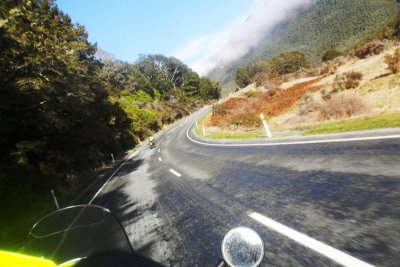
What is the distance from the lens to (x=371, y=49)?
786 inches

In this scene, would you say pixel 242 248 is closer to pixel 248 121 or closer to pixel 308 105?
pixel 308 105

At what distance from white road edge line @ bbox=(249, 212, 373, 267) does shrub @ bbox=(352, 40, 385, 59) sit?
22727 mm

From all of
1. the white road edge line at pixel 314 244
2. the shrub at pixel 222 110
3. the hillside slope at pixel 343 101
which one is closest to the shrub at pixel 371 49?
the hillside slope at pixel 343 101

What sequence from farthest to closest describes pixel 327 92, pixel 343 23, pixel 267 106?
pixel 343 23, pixel 267 106, pixel 327 92

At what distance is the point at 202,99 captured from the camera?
8300 centimetres

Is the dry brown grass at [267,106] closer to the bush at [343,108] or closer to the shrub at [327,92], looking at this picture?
the shrub at [327,92]

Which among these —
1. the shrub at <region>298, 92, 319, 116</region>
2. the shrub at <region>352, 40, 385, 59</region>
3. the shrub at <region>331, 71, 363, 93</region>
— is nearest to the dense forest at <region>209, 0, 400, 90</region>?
the shrub at <region>352, 40, 385, 59</region>

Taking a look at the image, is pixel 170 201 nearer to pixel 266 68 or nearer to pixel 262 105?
pixel 262 105

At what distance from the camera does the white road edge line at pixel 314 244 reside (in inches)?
86.8

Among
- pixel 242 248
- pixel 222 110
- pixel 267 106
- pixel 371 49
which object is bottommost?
pixel 267 106

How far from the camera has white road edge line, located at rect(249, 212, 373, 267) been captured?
2.21m

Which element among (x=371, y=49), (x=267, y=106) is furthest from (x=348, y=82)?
(x=371, y=49)

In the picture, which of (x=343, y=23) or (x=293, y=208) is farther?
(x=343, y=23)

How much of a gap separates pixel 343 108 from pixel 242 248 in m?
12.5
